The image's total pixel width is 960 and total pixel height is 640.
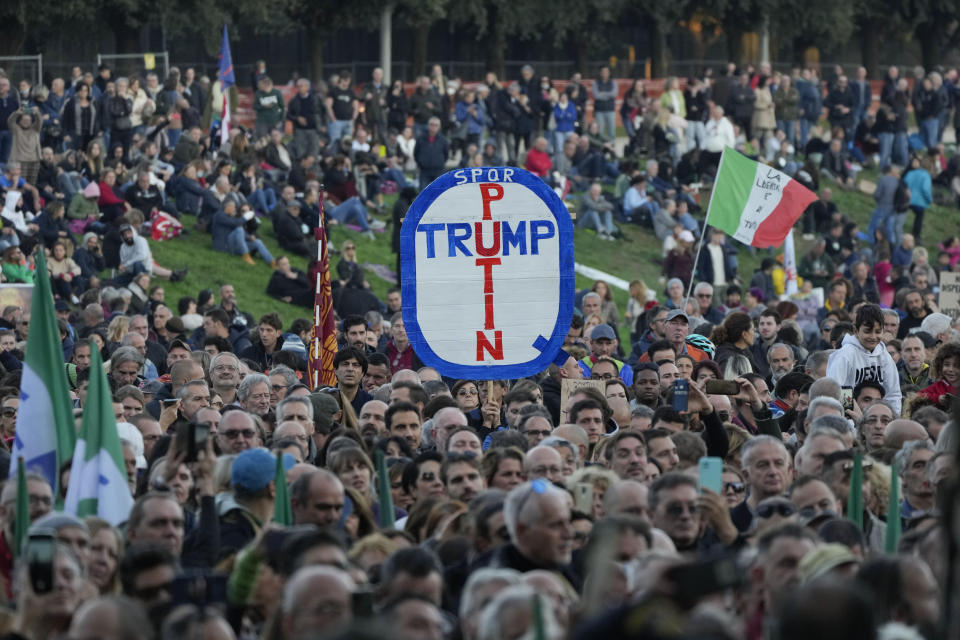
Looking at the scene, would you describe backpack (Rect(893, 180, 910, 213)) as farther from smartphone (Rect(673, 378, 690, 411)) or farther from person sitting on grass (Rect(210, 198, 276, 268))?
smartphone (Rect(673, 378, 690, 411))

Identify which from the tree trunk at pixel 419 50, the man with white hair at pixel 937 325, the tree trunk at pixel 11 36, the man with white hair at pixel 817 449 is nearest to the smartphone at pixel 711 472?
the man with white hair at pixel 817 449

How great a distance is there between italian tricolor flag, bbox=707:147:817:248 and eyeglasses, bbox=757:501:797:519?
34.5 ft

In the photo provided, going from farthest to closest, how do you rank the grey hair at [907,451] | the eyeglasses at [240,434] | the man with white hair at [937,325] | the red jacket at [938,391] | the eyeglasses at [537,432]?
the man with white hair at [937,325]
the red jacket at [938,391]
the eyeglasses at [537,432]
the eyeglasses at [240,434]
the grey hair at [907,451]

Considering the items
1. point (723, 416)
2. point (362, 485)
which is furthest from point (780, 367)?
point (362, 485)

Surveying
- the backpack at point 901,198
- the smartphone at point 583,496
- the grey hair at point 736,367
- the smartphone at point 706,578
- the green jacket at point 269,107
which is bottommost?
the backpack at point 901,198

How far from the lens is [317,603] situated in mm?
6289

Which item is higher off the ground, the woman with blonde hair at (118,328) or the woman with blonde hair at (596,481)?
the woman with blonde hair at (596,481)

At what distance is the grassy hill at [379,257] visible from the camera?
2622 centimetres

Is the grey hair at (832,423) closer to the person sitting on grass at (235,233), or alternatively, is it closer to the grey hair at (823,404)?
the grey hair at (823,404)

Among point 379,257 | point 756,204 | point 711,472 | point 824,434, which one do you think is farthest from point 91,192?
point 711,472

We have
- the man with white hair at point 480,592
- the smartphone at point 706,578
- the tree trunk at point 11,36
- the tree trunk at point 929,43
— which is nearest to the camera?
the smartphone at point 706,578

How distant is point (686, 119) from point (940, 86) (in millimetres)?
5890

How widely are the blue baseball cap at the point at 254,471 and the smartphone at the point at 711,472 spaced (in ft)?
6.64

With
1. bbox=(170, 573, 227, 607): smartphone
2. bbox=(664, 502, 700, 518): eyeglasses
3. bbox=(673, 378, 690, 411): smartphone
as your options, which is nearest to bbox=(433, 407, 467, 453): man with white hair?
bbox=(673, 378, 690, 411): smartphone
